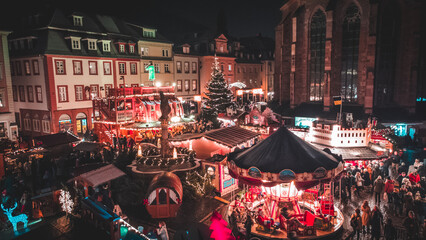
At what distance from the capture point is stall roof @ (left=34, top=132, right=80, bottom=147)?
66.9ft

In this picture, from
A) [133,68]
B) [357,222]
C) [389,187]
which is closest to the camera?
[357,222]

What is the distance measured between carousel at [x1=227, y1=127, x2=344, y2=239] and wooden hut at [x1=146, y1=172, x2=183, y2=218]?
2586 millimetres

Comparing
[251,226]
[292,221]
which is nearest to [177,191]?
[251,226]

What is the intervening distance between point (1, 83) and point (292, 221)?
29265 mm

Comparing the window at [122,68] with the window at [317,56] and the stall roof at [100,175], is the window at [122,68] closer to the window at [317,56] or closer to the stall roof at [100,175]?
the window at [317,56]

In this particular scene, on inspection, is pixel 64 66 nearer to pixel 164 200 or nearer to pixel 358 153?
pixel 164 200

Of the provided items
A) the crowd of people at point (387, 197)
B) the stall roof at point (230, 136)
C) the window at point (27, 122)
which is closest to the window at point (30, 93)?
the window at point (27, 122)

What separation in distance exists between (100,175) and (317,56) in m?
27.9

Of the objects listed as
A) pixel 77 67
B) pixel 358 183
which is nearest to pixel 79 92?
pixel 77 67

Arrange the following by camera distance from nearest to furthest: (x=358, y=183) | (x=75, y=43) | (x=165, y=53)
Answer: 1. (x=358, y=183)
2. (x=75, y=43)
3. (x=165, y=53)

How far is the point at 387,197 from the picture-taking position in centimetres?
1462

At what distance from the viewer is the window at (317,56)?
3309cm

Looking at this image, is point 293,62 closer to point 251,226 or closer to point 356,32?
point 356,32

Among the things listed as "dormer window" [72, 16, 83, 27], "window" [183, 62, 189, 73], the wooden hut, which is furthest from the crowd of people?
"window" [183, 62, 189, 73]
